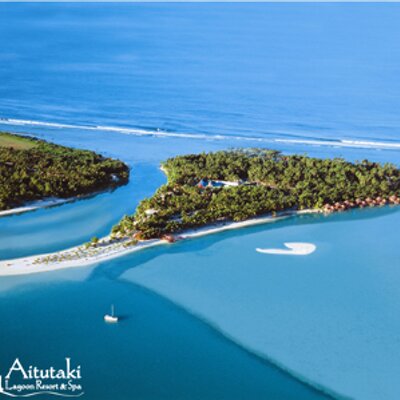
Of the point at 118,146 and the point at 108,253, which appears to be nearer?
the point at 108,253

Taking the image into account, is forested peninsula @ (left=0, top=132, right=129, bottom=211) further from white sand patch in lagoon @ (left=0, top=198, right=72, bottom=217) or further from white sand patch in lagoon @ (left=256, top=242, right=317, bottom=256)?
white sand patch in lagoon @ (left=256, top=242, right=317, bottom=256)

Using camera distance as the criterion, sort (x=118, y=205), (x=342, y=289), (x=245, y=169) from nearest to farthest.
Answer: (x=342, y=289) < (x=118, y=205) < (x=245, y=169)

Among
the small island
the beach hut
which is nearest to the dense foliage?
the small island

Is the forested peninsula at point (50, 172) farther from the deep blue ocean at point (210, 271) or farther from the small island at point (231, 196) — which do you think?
the small island at point (231, 196)

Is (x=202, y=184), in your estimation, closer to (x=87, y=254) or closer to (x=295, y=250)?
(x=295, y=250)

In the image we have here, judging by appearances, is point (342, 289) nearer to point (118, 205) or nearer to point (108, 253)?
point (108, 253)

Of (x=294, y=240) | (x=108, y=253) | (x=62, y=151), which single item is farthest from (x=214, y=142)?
(x=108, y=253)
